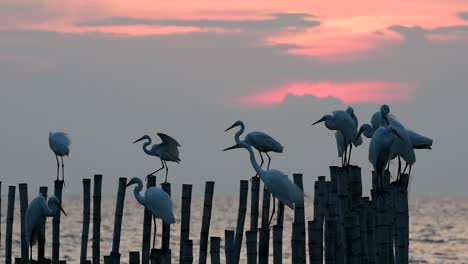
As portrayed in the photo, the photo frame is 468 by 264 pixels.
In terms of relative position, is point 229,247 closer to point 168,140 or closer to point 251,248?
point 251,248

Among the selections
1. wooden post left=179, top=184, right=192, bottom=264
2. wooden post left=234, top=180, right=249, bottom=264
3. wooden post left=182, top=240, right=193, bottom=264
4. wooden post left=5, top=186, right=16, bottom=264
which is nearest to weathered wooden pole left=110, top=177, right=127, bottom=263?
wooden post left=179, top=184, right=192, bottom=264

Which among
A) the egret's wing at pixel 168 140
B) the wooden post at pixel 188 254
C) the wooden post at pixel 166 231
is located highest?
the egret's wing at pixel 168 140

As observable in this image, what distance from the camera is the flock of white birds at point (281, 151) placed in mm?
14836

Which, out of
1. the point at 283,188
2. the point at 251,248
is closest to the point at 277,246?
the point at 251,248

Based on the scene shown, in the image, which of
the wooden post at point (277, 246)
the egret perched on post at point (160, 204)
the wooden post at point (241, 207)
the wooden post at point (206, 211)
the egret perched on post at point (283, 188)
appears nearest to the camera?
the wooden post at point (277, 246)

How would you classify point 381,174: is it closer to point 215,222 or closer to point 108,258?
point 108,258

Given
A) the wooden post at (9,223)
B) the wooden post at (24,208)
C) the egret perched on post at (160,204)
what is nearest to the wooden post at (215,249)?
the egret perched on post at (160,204)

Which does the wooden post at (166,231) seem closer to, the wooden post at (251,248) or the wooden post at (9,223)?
the wooden post at (251,248)

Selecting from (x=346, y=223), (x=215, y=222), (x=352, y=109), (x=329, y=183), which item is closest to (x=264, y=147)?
(x=352, y=109)

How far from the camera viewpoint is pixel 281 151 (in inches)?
743

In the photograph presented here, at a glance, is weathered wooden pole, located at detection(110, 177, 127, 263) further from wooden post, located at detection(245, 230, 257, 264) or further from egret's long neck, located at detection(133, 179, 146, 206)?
wooden post, located at detection(245, 230, 257, 264)

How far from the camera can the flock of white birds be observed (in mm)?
14836

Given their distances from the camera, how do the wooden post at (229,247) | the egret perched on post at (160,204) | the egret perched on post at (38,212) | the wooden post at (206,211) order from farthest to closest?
the wooden post at (206,211)
the egret perched on post at (38,212)
the egret perched on post at (160,204)
the wooden post at (229,247)

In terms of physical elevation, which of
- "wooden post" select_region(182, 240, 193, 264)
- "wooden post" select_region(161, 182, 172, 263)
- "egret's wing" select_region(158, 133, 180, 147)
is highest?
"egret's wing" select_region(158, 133, 180, 147)
